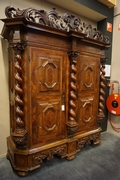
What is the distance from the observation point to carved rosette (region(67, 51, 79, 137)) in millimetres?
1861

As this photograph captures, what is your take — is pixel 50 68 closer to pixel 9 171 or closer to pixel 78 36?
pixel 78 36

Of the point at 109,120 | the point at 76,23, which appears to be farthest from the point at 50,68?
the point at 109,120

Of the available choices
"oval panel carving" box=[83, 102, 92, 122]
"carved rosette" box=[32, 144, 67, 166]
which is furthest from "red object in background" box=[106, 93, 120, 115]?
"carved rosette" box=[32, 144, 67, 166]

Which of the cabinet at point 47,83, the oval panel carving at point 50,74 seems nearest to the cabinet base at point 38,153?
the cabinet at point 47,83

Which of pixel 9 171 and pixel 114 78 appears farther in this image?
pixel 114 78

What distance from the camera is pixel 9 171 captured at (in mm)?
1731

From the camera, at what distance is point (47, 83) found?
5.70ft

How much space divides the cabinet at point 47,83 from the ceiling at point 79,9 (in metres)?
0.65

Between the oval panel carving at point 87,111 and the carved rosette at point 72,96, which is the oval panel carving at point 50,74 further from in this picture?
the oval panel carving at point 87,111

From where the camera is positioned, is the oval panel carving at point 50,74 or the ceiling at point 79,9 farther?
the ceiling at point 79,9

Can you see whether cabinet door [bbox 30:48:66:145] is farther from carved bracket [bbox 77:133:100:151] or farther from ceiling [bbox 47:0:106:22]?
ceiling [bbox 47:0:106:22]

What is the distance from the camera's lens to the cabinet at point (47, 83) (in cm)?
154

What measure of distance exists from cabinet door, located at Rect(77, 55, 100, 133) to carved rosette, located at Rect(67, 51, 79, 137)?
0.57 feet

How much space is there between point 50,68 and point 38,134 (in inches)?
38.3
